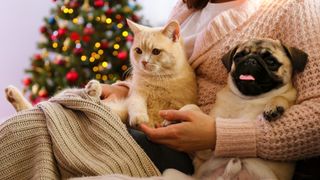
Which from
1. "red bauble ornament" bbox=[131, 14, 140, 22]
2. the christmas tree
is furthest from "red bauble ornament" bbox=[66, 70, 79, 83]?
"red bauble ornament" bbox=[131, 14, 140, 22]

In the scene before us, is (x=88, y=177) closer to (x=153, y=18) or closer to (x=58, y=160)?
(x=58, y=160)

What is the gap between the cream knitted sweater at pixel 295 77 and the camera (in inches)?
41.3

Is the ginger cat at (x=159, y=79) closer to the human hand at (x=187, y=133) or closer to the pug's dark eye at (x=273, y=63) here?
the human hand at (x=187, y=133)

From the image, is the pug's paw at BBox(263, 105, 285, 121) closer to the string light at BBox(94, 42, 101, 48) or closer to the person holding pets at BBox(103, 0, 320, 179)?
the person holding pets at BBox(103, 0, 320, 179)

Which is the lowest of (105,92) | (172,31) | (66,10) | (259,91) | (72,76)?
(72,76)

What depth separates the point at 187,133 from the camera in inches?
44.4

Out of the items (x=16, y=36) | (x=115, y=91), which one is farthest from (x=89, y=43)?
(x=115, y=91)

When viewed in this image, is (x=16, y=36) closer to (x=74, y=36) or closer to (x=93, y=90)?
(x=74, y=36)

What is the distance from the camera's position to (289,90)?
116 centimetres

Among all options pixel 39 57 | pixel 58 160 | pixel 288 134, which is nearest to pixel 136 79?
pixel 58 160

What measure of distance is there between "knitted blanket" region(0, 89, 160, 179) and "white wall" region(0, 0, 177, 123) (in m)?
2.73

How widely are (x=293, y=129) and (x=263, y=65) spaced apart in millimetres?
194

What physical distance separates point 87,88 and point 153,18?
2276 mm

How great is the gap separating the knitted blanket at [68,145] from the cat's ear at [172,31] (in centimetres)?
41
